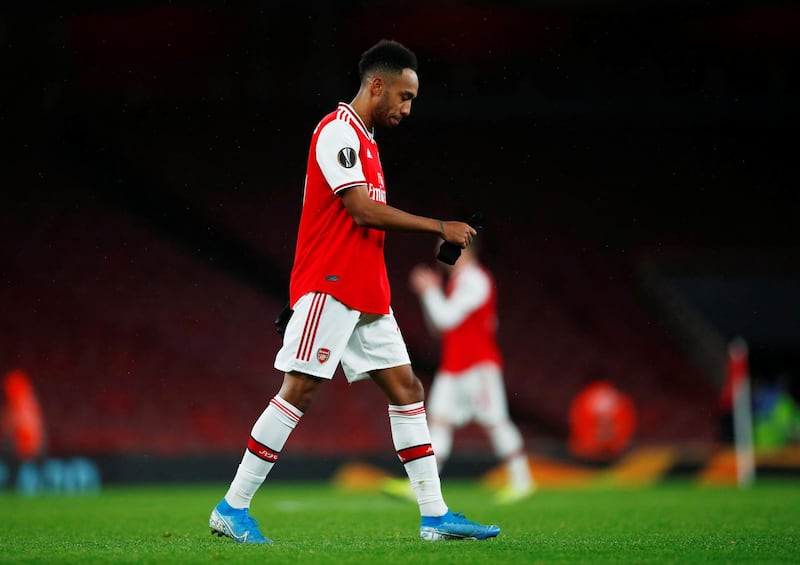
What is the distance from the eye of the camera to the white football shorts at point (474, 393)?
37.2ft

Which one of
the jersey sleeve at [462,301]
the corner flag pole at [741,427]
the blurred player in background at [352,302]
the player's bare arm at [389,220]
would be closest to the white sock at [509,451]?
the jersey sleeve at [462,301]

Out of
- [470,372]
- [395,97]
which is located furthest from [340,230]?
[470,372]

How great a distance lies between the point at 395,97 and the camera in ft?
19.0

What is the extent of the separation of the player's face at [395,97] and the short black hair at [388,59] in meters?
0.04

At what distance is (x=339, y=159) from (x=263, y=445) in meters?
1.32

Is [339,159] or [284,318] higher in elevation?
[339,159]

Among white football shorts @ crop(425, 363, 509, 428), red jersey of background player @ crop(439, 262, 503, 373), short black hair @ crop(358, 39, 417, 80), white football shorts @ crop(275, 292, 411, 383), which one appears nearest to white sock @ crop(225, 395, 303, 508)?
white football shorts @ crop(275, 292, 411, 383)

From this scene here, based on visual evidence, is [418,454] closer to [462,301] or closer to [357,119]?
[357,119]

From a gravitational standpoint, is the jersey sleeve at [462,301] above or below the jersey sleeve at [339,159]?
above

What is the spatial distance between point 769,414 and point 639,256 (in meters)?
3.59

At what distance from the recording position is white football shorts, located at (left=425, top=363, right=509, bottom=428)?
11344 millimetres

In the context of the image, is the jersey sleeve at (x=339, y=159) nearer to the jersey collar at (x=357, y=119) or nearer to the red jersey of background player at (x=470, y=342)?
the jersey collar at (x=357, y=119)

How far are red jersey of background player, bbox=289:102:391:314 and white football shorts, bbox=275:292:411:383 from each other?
0.19ft

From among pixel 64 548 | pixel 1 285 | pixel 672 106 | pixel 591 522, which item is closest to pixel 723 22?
pixel 672 106
